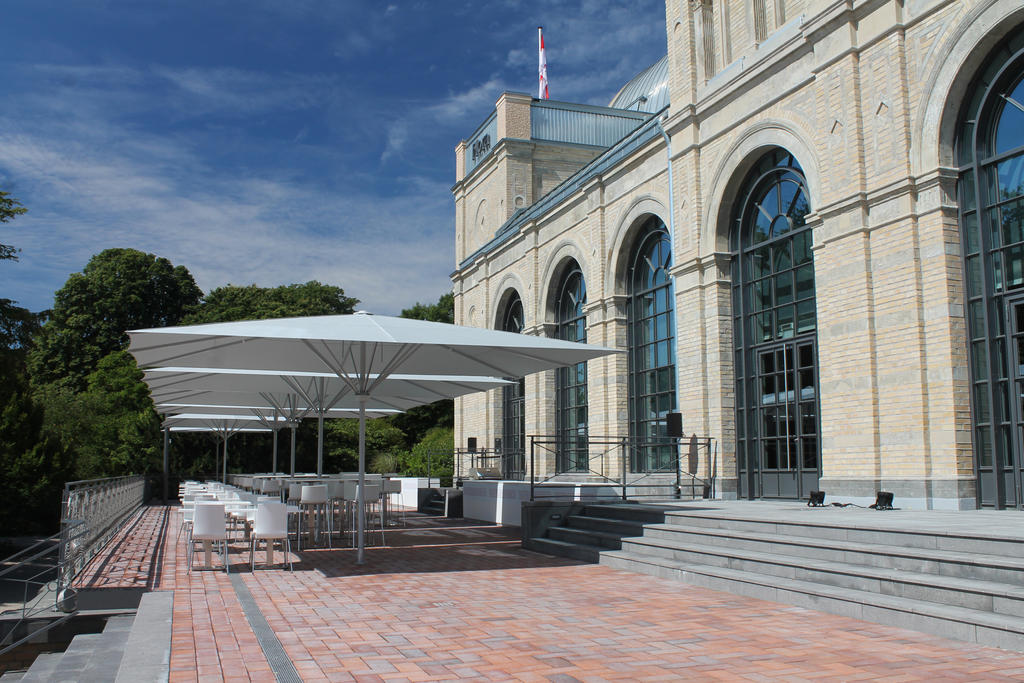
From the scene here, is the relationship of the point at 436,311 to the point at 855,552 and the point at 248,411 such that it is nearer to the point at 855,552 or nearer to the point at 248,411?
the point at 248,411

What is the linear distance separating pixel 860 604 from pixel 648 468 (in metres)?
11.7

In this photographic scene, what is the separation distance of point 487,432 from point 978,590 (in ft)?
70.3

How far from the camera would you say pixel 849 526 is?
7.74 meters

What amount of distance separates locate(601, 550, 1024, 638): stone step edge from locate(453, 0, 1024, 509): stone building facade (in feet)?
12.8

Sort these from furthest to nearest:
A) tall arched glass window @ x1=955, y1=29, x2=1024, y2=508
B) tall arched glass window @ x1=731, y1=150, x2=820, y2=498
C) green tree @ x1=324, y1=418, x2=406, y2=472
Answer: green tree @ x1=324, y1=418, x2=406, y2=472
tall arched glass window @ x1=731, y1=150, x2=820, y2=498
tall arched glass window @ x1=955, y1=29, x2=1024, y2=508

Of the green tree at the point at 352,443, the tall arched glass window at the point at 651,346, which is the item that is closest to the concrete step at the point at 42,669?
the tall arched glass window at the point at 651,346

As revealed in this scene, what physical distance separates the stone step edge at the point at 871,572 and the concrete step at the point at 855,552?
0.15 feet

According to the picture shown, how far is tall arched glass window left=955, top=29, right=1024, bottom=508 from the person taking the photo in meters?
10.0

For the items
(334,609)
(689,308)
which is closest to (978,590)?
(334,609)

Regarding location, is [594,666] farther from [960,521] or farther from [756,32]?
[756,32]

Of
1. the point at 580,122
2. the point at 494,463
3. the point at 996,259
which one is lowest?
the point at 494,463

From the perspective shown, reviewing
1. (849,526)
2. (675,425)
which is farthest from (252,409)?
(849,526)

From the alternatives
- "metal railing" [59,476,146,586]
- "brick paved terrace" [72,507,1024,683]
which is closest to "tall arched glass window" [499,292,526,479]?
"metal railing" [59,476,146,586]

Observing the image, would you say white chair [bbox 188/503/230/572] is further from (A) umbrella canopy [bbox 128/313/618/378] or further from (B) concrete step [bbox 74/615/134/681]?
(A) umbrella canopy [bbox 128/313/618/378]
